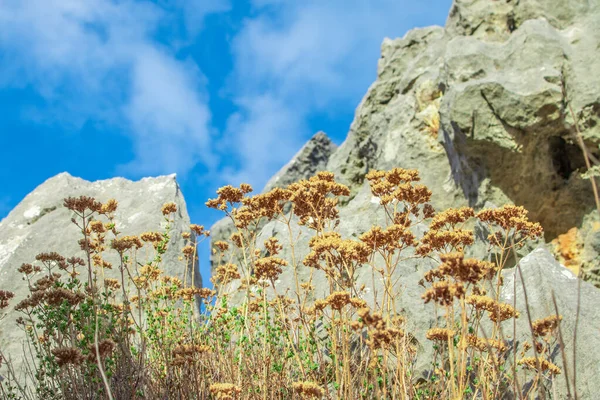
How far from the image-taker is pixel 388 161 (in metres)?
10.8

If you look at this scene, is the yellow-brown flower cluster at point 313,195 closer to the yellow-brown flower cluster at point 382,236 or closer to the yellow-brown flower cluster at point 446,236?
the yellow-brown flower cluster at point 382,236

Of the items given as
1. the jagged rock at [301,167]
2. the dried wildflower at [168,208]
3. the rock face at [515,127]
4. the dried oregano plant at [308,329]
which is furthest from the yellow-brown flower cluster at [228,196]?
the jagged rock at [301,167]

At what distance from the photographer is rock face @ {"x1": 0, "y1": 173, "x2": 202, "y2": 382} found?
8.29m

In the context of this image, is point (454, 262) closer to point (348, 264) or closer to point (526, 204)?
point (348, 264)

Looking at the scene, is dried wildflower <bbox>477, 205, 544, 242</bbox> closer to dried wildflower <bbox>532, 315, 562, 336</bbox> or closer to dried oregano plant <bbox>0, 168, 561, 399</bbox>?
dried oregano plant <bbox>0, 168, 561, 399</bbox>

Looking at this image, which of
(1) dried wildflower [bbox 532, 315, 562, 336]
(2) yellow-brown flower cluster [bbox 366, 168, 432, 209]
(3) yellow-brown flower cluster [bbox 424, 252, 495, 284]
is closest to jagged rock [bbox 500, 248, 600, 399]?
(1) dried wildflower [bbox 532, 315, 562, 336]

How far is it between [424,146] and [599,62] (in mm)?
3472

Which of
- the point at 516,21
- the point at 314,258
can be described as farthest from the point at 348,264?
the point at 516,21

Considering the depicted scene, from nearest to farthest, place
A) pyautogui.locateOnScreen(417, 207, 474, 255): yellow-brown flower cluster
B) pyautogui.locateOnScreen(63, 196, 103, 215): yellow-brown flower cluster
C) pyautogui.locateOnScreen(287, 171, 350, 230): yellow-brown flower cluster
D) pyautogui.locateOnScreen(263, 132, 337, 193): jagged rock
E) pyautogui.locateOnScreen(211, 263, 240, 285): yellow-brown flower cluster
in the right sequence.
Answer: pyautogui.locateOnScreen(417, 207, 474, 255): yellow-brown flower cluster
pyautogui.locateOnScreen(63, 196, 103, 215): yellow-brown flower cluster
pyautogui.locateOnScreen(287, 171, 350, 230): yellow-brown flower cluster
pyautogui.locateOnScreen(211, 263, 240, 285): yellow-brown flower cluster
pyautogui.locateOnScreen(263, 132, 337, 193): jagged rock

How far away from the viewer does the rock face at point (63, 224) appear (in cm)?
829

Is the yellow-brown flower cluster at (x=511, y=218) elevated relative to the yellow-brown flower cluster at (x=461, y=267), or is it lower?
elevated

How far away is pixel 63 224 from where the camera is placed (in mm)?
9633

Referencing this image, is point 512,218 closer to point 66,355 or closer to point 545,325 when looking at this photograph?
point 545,325

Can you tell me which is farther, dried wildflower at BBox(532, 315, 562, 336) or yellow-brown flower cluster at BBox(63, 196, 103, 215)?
yellow-brown flower cluster at BBox(63, 196, 103, 215)
